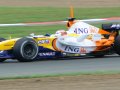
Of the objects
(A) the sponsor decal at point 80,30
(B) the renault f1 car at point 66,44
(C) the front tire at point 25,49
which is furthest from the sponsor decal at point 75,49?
(C) the front tire at point 25,49

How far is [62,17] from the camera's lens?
30078 millimetres

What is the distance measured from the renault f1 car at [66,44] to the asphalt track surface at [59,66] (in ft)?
0.73

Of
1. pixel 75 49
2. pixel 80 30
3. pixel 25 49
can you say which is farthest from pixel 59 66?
pixel 80 30

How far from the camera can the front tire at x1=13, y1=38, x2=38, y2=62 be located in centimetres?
1335

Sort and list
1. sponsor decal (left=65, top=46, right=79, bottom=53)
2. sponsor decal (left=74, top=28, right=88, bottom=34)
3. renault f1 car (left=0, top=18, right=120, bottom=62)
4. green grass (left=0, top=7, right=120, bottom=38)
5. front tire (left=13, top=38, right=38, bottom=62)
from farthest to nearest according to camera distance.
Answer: green grass (left=0, top=7, right=120, bottom=38)
sponsor decal (left=74, top=28, right=88, bottom=34)
sponsor decal (left=65, top=46, right=79, bottom=53)
renault f1 car (left=0, top=18, right=120, bottom=62)
front tire (left=13, top=38, right=38, bottom=62)

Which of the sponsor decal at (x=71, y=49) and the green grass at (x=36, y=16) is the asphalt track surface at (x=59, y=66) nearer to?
the sponsor decal at (x=71, y=49)

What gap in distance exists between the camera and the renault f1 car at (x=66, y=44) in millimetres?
13461

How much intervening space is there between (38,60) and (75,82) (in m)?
4.75

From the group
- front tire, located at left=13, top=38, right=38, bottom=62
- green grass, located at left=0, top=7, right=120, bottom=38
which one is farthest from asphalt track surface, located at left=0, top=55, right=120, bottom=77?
green grass, located at left=0, top=7, right=120, bottom=38

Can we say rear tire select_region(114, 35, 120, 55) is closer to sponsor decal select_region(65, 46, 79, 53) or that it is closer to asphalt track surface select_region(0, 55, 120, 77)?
asphalt track surface select_region(0, 55, 120, 77)

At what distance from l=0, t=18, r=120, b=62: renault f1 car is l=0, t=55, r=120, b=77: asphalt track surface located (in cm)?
22

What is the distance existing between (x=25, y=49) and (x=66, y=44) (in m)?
1.24

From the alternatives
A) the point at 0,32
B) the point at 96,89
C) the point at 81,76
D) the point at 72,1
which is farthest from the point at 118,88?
the point at 72,1

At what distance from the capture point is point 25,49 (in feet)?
44.7
